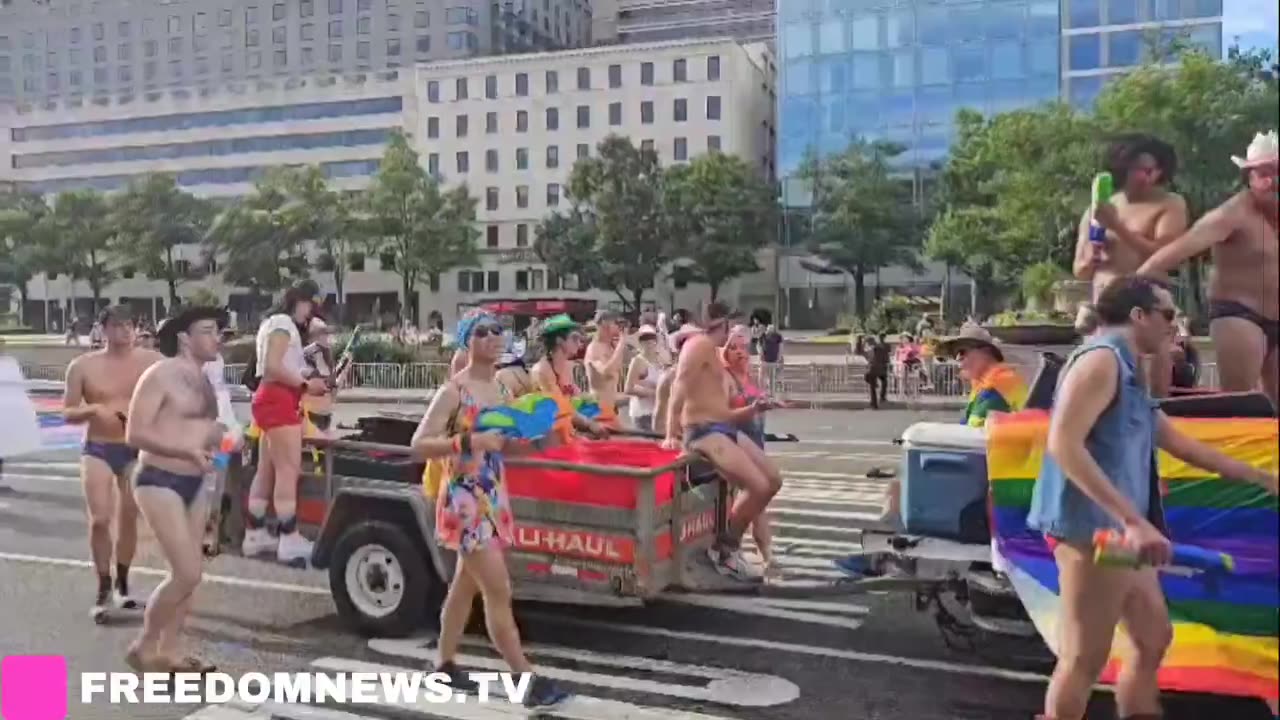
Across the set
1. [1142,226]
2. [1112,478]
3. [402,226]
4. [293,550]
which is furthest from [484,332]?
[402,226]

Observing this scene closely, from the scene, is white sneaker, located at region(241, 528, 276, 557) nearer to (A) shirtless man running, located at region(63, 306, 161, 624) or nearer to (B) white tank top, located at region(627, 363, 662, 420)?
(A) shirtless man running, located at region(63, 306, 161, 624)

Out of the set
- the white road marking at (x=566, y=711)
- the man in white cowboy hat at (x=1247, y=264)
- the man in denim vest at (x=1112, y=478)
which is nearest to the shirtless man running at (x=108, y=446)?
the white road marking at (x=566, y=711)

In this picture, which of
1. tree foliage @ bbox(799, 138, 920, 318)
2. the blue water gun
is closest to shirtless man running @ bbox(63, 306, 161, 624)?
the blue water gun

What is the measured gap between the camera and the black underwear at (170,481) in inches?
216

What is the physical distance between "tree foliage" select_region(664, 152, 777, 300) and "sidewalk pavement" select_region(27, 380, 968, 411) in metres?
35.8

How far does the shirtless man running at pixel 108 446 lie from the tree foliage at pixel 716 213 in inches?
2066

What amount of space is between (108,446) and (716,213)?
174 feet

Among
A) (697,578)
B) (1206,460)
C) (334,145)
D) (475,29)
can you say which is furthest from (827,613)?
(475,29)

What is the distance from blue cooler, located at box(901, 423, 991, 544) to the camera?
5.51m

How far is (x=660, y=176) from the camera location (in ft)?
198

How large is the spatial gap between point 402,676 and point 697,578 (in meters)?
1.60

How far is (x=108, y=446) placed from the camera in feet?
22.9

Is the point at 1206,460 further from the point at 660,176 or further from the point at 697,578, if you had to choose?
the point at 660,176

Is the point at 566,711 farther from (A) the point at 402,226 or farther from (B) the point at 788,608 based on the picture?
(A) the point at 402,226
